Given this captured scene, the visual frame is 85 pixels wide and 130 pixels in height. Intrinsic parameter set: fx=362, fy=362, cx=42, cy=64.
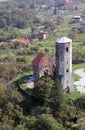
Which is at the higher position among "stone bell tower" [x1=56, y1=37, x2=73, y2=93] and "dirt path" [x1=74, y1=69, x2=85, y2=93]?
"stone bell tower" [x1=56, y1=37, x2=73, y2=93]

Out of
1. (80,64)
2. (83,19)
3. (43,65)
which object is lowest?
(83,19)

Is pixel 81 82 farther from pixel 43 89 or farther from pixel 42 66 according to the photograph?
pixel 43 89

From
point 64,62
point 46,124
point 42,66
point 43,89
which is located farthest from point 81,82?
point 46,124

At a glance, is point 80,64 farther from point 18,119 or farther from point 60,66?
point 18,119

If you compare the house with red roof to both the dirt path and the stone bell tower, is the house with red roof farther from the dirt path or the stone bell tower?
the dirt path

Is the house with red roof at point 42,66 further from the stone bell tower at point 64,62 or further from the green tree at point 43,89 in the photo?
the green tree at point 43,89

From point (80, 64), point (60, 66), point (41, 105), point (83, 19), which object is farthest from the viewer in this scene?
point (83, 19)

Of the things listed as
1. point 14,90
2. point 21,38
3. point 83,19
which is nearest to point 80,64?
point 14,90

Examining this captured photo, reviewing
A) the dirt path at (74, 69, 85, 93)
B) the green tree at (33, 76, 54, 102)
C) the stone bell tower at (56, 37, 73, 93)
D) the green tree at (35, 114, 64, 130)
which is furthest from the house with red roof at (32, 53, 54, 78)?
the green tree at (35, 114, 64, 130)

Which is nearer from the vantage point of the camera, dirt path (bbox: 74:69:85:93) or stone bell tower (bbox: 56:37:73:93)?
stone bell tower (bbox: 56:37:73:93)
